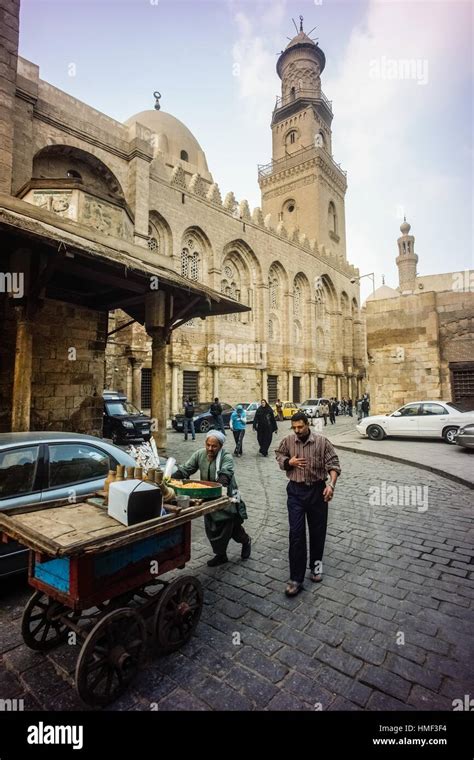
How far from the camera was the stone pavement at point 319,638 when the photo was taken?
7.35 ft

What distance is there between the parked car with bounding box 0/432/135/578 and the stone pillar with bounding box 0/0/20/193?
35.2ft

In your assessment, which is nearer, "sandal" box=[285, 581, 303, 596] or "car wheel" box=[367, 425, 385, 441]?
"sandal" box=[285, 581, 303, 596]

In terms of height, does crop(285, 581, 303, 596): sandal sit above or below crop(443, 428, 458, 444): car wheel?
below

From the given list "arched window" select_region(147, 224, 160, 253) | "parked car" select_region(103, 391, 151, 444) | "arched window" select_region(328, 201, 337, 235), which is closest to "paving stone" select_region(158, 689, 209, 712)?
"parked car" select_region(103, 391, 151, 444)

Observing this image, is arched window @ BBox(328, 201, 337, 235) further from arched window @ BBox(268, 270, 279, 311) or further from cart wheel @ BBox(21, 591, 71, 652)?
cart wheel @ BBox(21, 591, 71, 652)

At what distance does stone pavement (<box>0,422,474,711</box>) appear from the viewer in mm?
2240

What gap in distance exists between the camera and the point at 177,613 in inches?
106

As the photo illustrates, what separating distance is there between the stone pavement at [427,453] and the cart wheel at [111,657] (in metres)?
6.95

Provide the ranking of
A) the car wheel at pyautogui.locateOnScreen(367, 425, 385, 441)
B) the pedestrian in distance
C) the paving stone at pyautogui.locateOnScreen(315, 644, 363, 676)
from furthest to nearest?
the car wheel at pyautogui.locateOnScreen(367, 425, 385, 441)
the pedestrian in distance
the paving stone at pyautogui.locateOnScreen(315, 644, 363, 676)

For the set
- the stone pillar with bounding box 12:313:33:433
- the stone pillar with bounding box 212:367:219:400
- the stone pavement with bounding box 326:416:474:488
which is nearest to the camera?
the stone pillar with bounding box 12:313:33:433

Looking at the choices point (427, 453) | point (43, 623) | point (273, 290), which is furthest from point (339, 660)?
point (273, 290)
